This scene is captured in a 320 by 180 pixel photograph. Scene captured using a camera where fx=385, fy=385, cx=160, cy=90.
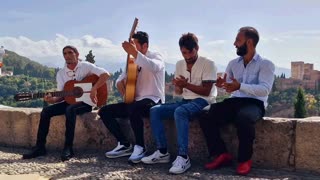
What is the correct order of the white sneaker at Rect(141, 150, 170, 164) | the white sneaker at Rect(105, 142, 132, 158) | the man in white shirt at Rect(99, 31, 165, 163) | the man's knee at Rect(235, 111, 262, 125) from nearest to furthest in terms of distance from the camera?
the man's knee at Rect(235, 111, 262, 125) < the white sneaker at Rect(141, 150, 170, 164) < the man in white shirt at Rect(99, 31, 165, 163) < the white sneaker at Rect(105, 142, 132, 158)

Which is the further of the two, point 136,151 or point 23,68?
point 23,68

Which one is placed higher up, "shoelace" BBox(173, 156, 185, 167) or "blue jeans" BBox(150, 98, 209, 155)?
"blue jeans" BBox(150, 98, 209, 155)

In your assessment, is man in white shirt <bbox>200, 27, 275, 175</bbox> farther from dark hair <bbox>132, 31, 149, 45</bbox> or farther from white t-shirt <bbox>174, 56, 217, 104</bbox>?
dark hair <bbox>132, 31, 149, 45</bbox>

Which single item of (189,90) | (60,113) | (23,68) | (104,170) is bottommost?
(104,170)

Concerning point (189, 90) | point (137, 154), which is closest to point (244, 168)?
point (189, 90)

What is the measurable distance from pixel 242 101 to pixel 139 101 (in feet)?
3.88

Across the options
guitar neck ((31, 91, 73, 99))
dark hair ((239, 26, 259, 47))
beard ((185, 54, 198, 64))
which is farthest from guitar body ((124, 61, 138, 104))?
dark hair ((239, 26, 259, 47))

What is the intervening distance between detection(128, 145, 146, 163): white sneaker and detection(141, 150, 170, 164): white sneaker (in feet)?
0.28

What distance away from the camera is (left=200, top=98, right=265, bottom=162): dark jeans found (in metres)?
3.68

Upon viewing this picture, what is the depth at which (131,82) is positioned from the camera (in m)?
4.50

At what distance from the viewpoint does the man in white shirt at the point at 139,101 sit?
14.2 feet

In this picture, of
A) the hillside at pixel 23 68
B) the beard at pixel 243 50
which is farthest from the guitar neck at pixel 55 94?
the hillside at pixel 23 68

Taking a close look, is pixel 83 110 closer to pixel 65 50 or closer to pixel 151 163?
pixel 65 50

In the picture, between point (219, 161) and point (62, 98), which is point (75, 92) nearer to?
point (62, 98)
